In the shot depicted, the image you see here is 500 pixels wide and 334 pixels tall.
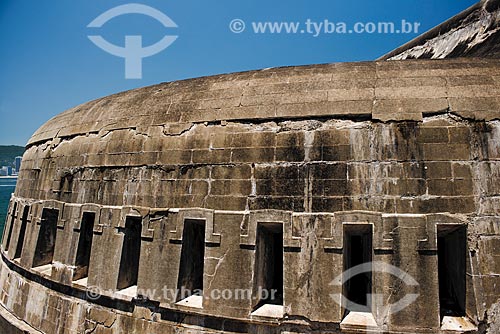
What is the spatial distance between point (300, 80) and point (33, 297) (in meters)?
7.15

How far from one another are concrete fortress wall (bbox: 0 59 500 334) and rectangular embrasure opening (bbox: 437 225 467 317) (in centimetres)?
8

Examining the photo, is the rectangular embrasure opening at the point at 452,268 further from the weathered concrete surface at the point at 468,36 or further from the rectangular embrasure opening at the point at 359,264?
the weathered concrete surface at the point at 468,36

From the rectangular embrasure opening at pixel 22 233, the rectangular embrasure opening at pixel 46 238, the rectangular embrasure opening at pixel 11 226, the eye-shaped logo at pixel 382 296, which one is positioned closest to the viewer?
the eye-shaped logo at pixel 382 296

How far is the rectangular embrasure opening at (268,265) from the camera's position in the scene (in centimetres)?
545

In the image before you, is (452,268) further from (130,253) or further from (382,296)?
(130,253)

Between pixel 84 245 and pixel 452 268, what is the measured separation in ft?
21.4

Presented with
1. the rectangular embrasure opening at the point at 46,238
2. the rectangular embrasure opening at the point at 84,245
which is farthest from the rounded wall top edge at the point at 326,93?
the rectangular embrasure opening at the point at 46,238

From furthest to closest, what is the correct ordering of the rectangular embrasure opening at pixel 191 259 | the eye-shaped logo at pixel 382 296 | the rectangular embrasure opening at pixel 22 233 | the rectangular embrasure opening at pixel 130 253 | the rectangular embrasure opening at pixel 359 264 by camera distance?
the rectangular embrasure opening at pixel 22 233 < the rectangular embrasure opening at pixel 130 253 < the rectangular embrasure opening at pixel 191 259 < the rectangular embrasure opening at pixel 359 264 < the eye-shaped logo at pixel 382 296

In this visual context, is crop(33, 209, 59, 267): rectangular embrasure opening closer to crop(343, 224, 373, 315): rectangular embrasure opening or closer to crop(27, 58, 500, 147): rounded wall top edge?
crop(27, 58, 500, 147): rounded wall top edge

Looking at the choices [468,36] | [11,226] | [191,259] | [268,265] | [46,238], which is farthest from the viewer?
[11,226]

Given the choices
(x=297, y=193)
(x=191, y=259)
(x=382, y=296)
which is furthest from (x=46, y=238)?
(x=382, y=296)

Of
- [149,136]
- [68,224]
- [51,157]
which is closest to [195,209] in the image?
[149,136]

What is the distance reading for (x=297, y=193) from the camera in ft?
17.6

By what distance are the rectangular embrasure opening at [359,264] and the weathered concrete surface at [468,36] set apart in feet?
14.6
